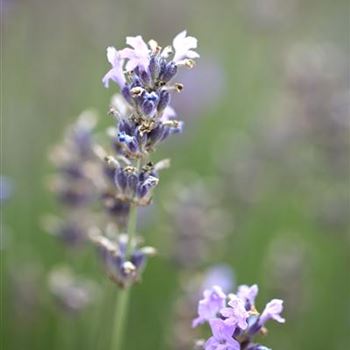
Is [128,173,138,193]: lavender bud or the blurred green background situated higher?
the blurred green background

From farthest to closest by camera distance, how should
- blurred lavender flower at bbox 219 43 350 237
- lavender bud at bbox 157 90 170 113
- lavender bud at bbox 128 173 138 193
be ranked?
1. blurred lavender flower at bbox 219 43 350 237
2. lavender bud at bbox 128 173 138 193
3. lavender bud at bbox 157 90 170 113

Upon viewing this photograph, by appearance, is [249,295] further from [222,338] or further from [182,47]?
[182,47]

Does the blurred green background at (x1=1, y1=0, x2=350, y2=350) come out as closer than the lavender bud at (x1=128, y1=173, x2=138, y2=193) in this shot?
No

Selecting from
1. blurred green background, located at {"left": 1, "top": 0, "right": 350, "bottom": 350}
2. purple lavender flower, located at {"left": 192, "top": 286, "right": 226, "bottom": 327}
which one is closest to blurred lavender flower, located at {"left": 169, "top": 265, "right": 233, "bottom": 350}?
blurred green background, located at {"left": 1, "top": 0, "right": 350, "bottom": 350}

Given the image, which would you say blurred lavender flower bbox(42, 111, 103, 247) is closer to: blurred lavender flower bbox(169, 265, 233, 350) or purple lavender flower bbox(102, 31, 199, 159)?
blurred lavender flower bbox(169, 265, 233, 350)

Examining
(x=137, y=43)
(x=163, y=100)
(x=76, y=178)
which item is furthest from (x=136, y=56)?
(x=76, y=178)

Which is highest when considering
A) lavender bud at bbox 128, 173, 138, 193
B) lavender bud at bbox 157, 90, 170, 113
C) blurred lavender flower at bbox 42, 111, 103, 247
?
blurred lavender flower at bbox 42, 111, 103, 247

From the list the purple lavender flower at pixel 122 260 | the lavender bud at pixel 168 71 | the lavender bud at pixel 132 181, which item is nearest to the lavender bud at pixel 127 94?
the lavender bud at pixel 168 71

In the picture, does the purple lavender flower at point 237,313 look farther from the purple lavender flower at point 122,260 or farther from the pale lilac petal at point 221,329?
the purple lavender flower at point 122,260

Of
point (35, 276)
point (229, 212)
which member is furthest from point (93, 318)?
point (229, 212)
